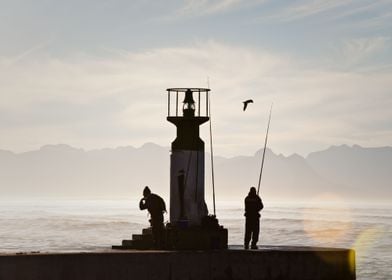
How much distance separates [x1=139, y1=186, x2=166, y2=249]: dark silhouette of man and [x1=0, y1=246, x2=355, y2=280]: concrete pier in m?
1.97

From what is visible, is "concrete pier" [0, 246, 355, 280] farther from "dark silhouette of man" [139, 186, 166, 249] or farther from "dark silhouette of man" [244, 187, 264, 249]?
"dark silhouette of man" [139, 186, 166, 249]

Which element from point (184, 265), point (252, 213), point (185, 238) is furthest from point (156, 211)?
point (252, 213)

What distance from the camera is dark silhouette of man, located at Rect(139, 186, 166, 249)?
20.5 m

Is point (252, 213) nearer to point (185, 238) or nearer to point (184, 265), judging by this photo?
point (185, 238)

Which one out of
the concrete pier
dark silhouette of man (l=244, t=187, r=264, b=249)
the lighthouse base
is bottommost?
the concrete pier

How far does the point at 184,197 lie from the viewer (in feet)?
72.0

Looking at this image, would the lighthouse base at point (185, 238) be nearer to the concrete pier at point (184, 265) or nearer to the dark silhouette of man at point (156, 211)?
the dark silhouette of man at point (156, 211)

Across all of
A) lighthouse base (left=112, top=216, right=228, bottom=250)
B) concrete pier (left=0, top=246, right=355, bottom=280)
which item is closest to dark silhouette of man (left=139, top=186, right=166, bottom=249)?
lighthouse base (left=112, top=216, right=228, bottom=250)

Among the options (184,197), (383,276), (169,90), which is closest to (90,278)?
(184,197)

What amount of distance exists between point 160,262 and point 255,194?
14.9 feet

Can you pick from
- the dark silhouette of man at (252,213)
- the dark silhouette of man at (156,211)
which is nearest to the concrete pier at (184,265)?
the dark silhouette of man at (252,213)

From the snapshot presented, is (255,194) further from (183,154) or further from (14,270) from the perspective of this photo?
(14,270)

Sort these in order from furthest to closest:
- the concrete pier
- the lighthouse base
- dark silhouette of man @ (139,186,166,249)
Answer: the lighthouse base, dark silhouette of man @ (139,186,166,249), the concrete pier

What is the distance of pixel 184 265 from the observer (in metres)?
18.4
